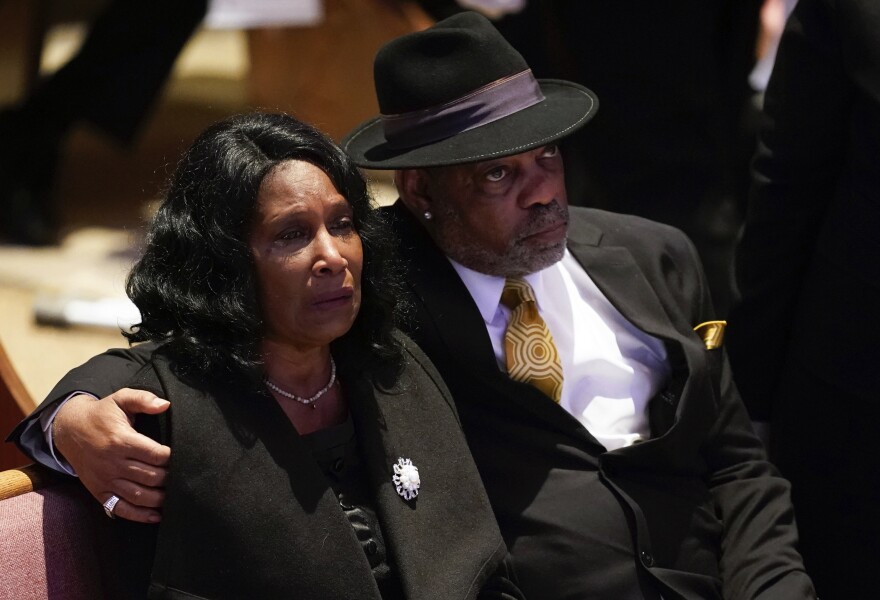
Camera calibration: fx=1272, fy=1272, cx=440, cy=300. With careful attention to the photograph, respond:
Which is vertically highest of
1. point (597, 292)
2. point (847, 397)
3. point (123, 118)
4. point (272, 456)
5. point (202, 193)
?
point (202, 193)

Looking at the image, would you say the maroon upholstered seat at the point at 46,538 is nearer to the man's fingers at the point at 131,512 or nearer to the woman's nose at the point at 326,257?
the man's fingers at the point at 131,512

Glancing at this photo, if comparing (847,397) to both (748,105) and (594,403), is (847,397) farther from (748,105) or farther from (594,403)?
(748,105)

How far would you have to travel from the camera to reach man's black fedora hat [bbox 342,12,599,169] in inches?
101

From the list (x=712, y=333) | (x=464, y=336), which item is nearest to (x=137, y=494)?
(x=464, y=336)

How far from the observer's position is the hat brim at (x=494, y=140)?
98.5 inches

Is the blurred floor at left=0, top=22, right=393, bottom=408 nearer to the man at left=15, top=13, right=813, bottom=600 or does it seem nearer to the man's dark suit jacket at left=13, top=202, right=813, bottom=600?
the man at left=15, top=13, right=813, bottom=600

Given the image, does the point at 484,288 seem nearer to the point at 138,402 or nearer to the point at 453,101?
the point at 453,101

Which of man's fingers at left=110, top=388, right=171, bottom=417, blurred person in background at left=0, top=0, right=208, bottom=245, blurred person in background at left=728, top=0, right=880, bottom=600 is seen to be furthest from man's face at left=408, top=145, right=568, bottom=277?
blurred person in background at left=0, top=0, right=208, bottom=245

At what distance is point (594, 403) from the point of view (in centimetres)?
263

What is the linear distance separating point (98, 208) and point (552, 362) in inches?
170

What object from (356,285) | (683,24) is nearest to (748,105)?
(683,24)

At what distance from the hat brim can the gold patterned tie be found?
0.30m

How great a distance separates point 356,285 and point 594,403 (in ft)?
2.08

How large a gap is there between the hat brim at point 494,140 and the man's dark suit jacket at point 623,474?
14cm
